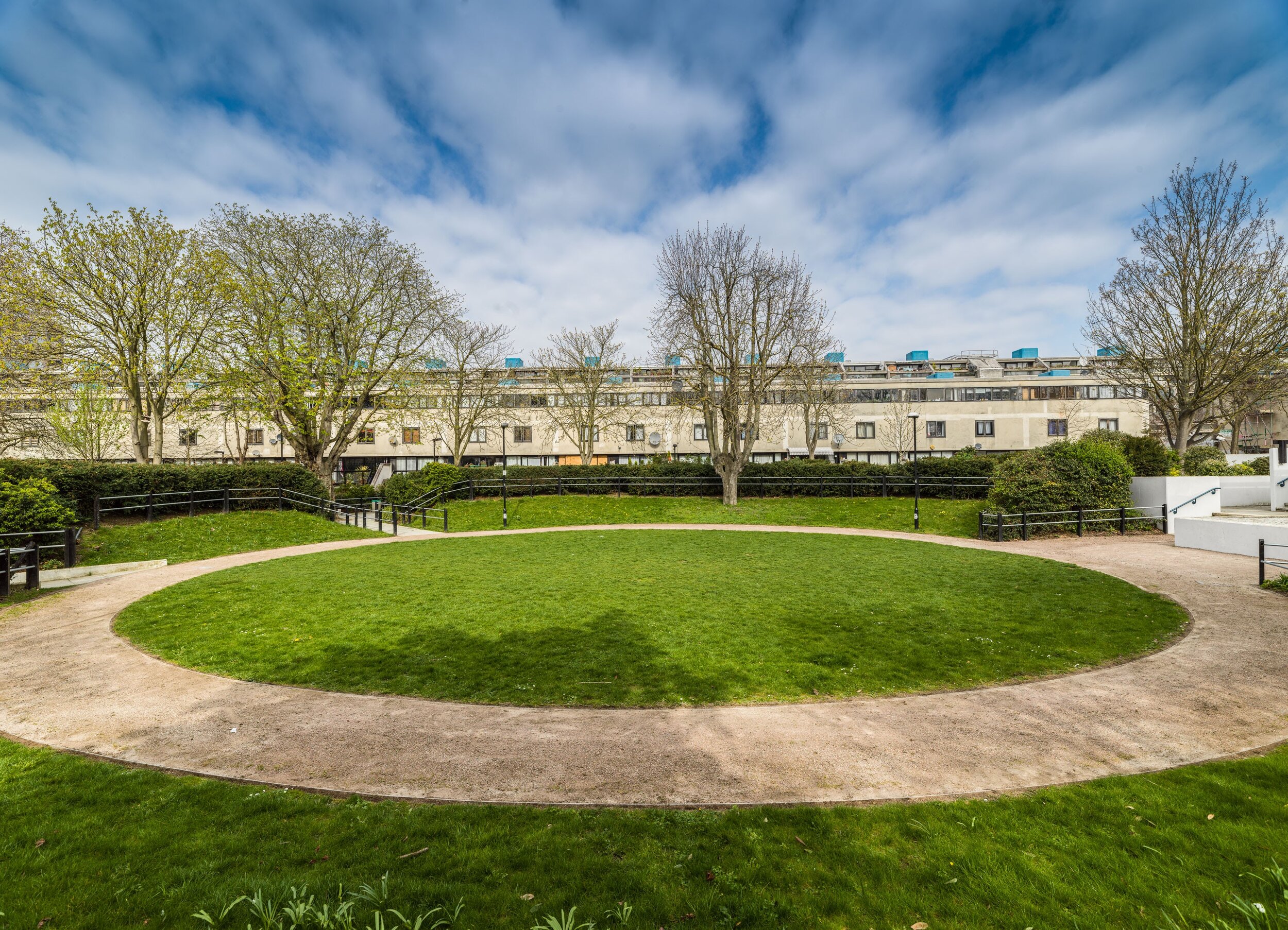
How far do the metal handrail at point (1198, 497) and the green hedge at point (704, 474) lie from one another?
7.77 metres

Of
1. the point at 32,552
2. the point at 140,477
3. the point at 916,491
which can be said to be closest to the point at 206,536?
the point at 140,477

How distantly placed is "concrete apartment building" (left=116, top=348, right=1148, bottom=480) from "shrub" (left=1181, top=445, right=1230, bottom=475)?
22.0 meters

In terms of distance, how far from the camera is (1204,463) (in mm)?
27422

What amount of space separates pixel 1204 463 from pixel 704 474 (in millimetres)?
24726

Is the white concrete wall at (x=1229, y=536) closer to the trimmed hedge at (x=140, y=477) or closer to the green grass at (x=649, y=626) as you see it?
the green grass at (x=649, y=626)

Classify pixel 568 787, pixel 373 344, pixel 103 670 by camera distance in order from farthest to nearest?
1. pixel 373 344
2. pixel 103 670
3. pixel 568 787

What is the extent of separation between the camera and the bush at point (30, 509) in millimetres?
13234

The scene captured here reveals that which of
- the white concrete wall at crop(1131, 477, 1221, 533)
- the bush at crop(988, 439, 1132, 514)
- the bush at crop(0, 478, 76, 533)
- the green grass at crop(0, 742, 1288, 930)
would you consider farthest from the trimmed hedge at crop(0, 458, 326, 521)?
the white concrete wall at crop(1131, 477, 1221, 533)

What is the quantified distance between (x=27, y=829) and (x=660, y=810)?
14.4 feet

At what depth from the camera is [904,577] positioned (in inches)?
507

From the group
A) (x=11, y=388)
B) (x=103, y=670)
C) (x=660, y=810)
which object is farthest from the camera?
(x=11, y=388)

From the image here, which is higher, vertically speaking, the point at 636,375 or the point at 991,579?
the point at 636,375

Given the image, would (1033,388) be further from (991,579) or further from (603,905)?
(603,905)

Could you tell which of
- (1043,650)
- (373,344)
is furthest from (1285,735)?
(373,344)
